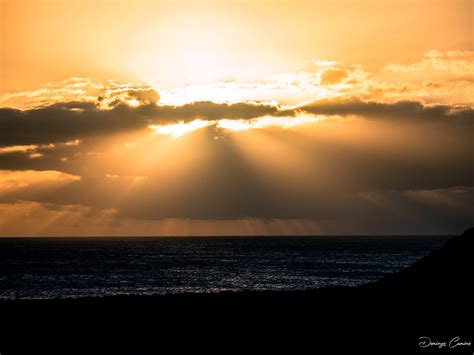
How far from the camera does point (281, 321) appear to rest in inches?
1375

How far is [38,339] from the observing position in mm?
32531

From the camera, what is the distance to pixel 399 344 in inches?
1113

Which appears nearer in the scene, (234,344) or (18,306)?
(234,344)

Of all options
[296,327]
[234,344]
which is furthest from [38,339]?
[296,327]

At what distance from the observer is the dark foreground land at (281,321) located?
29.5 meters

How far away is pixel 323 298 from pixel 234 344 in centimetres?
1426

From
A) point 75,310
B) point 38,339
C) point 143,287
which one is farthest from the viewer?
point 143,287

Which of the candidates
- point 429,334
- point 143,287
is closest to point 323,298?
point 429,334

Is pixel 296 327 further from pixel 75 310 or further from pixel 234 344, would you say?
pixel 75 310

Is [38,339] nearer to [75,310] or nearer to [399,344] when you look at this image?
[75,310]

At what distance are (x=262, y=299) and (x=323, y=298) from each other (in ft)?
14.6

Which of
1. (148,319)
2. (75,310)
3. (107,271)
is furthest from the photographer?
(107,271)

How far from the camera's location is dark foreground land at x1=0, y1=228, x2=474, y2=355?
96.6 feet

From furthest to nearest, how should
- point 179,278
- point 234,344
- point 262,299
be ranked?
1. point 179,278
2. point 262,299
3. point 234,344
